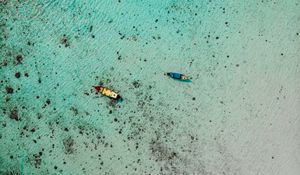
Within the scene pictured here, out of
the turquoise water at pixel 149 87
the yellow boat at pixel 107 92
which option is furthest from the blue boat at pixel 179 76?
the yellow boat at pixel 107 92

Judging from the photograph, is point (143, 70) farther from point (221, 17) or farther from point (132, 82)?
point (221, 17)

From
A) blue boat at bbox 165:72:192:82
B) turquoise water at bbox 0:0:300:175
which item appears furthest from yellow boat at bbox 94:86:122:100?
blue boat at bbox 165:72:192:82

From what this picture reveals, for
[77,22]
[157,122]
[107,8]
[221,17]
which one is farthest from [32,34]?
[221,17]

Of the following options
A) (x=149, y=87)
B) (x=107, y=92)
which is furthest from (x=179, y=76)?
(x=107, y=92)

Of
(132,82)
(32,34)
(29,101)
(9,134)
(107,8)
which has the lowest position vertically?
(9,134)

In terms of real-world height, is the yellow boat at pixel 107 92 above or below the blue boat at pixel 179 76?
below

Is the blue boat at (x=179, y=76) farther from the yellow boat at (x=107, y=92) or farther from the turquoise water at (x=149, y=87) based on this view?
the yellow boat at (x=107, y=92)

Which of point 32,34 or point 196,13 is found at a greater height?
point 196,13

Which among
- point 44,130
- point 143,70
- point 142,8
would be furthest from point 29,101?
point 142,8
